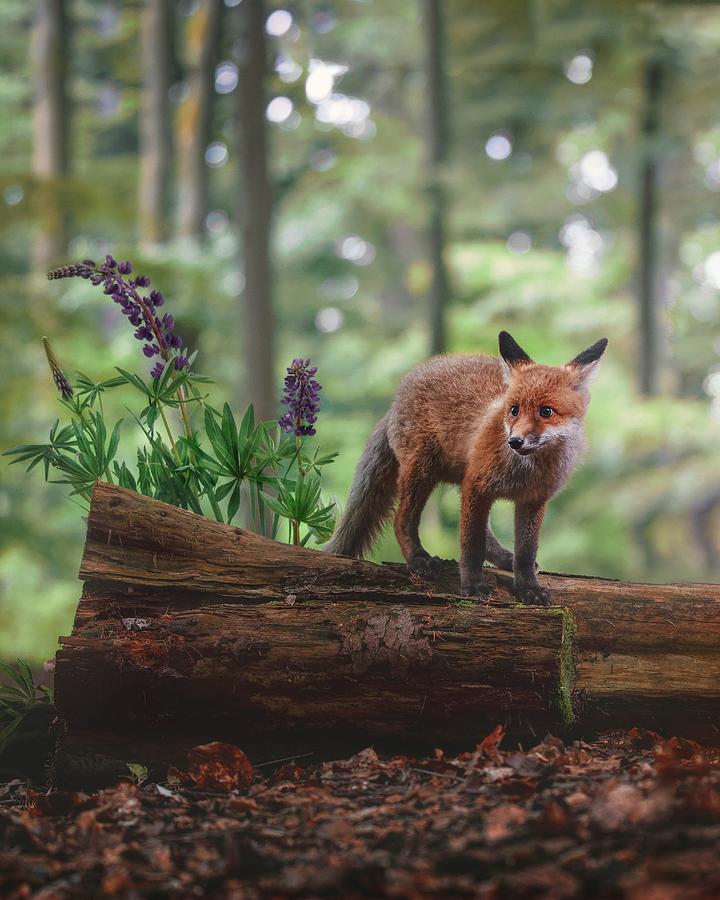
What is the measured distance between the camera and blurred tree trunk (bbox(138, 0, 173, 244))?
12516 mm

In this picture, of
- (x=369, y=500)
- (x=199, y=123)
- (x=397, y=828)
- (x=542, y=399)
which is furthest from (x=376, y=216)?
(x=397, y=828)

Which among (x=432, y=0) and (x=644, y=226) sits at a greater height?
(x=432, y=0)

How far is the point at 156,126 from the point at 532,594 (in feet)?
36.5

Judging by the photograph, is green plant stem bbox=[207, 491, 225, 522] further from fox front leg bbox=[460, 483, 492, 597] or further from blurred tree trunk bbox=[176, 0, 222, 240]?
blurred tree trunk bbox=[176, 0, 222, 240]

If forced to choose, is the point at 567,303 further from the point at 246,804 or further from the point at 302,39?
the point at 246,804

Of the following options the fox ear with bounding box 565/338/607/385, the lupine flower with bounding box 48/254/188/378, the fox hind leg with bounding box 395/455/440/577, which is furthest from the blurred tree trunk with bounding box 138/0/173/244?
the fox ear with bounding box 565/338/607/385

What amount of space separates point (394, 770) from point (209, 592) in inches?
41.7

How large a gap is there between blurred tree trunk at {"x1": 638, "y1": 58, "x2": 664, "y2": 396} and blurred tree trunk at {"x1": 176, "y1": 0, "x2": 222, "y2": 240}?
6358 mm

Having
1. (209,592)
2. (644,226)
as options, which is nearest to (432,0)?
(644,226)

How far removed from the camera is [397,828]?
9.25ft

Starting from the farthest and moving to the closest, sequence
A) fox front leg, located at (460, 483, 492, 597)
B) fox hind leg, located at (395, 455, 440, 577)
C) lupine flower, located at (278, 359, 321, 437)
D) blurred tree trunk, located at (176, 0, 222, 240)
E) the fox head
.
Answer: blurred tree trunk, located at (176, 0, 222, 240), fox hind leg, located at (395, 455, 440, 577), lupine flower, located at (278, 359, 321, 437), fox front leg, located at (460, 483, 492, 597), the fox head

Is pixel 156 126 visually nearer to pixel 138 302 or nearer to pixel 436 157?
pixel 436 157

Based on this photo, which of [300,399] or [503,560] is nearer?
[300,399]

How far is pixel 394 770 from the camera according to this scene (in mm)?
3412
